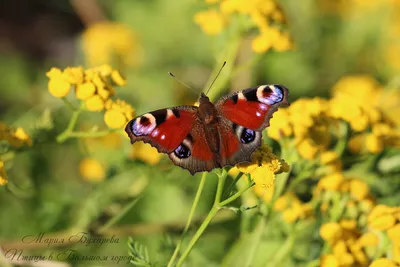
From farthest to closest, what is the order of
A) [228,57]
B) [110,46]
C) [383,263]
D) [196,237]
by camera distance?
[110,46] → [228,57] → [383,263] → [196,237]

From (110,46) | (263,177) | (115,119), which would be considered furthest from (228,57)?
(110,46)

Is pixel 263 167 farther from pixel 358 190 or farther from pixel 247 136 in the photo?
pixel 358 190

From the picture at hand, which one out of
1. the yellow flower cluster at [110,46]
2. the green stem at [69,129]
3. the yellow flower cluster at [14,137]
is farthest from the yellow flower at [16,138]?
the yellow flower cluster at [110,46]

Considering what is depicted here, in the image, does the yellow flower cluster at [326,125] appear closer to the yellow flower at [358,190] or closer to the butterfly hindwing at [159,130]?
the yellow flower at [358,190]

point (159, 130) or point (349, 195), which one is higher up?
point (159, 130)

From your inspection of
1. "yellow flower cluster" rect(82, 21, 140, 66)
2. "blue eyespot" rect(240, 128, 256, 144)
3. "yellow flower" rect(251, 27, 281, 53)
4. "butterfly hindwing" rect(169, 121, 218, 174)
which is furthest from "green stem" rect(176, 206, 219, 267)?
"yellow flower cluster" rect(82, 21, 140, 66)
